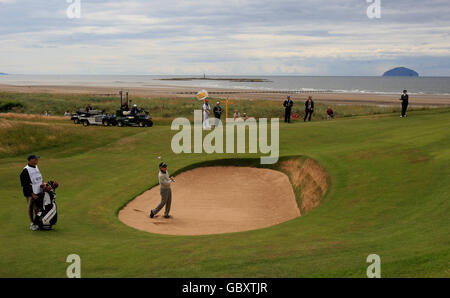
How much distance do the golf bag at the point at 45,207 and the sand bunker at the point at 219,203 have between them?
3310 mm

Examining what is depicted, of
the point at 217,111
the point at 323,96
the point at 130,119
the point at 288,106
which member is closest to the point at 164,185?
the point at 217,111

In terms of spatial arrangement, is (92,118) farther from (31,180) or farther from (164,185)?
(31,180)

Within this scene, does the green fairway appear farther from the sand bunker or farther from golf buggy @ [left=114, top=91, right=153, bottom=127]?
golf buggy @ [left=114, top=91, right=153, bottom=127]

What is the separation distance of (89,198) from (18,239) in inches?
259

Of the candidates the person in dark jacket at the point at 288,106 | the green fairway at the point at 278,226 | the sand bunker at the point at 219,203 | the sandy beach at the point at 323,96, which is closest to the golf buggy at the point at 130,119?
the green fairway at the point at 278,226

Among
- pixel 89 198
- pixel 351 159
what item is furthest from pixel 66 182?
pixel 351 159

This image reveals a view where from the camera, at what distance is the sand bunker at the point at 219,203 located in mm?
17812

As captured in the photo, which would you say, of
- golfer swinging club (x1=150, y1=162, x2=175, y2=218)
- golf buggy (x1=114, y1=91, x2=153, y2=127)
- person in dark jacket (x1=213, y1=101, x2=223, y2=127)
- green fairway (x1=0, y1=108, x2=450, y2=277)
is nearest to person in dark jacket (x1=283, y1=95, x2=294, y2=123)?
person in dark jacket (x1=213, y1=101, x2=223, y2=127)

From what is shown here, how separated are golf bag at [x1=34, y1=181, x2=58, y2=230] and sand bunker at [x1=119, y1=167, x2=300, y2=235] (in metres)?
3.31

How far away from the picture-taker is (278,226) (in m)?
15.7

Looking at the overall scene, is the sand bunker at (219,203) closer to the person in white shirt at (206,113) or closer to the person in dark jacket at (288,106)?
the person in white shirt at (206,113)

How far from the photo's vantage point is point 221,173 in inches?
1009
